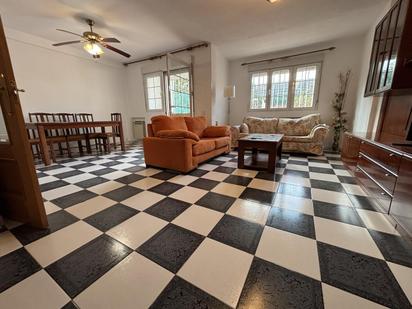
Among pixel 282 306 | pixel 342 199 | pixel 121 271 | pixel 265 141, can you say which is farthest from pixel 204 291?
pixel 265 141

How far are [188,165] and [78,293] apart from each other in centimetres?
174

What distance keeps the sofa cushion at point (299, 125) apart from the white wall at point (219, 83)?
157cm

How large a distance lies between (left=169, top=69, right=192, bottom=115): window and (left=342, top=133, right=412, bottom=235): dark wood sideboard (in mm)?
3541

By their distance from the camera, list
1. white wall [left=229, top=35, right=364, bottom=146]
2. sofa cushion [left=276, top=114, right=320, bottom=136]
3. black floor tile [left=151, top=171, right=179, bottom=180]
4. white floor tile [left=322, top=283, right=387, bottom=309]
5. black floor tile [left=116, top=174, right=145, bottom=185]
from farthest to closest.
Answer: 1. sofa cushion [left=276, top=114, right=320, bottom=136]
2. white wall [left=229, top=35, right=364, bottom=146]
3. black floor tile [left=151, top=171, right=179, bottom=180]
4. black floor tile [left=116, top=174, right=145, bottom=185]
5. white floor tile [left=322, top=283, right=387, bottom=309]

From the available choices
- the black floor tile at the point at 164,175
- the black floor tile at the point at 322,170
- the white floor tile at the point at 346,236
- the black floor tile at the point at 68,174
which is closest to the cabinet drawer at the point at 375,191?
the white floor tile at the point at 346,236

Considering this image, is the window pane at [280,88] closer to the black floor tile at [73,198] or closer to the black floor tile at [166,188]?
the black floor tile at [166,188]

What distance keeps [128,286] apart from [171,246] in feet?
1.03

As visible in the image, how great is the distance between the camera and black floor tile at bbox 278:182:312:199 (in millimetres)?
1827

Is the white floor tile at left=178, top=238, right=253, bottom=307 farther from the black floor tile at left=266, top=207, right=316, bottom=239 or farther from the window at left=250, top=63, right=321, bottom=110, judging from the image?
the window at left=250, top=63, right=321, bottom=110

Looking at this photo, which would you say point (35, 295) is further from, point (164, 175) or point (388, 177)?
point (388, 177)

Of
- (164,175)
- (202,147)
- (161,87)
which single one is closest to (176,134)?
(202,147)

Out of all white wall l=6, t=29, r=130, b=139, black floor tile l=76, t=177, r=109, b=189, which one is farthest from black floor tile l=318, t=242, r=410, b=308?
white wall l=6, t=29, r=130, b=139

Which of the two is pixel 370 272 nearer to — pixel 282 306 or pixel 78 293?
pixel 282 306

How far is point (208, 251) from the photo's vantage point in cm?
106
